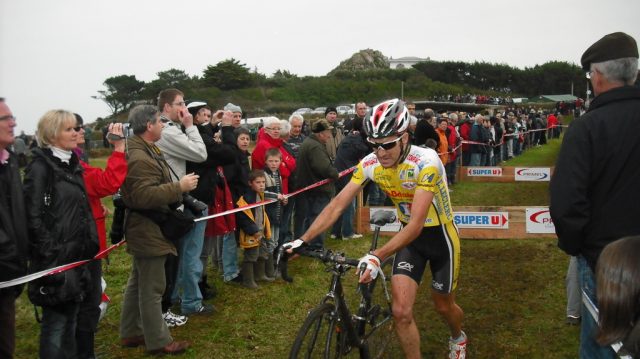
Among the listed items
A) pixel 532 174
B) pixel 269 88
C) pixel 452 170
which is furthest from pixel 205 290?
pixel 269 88

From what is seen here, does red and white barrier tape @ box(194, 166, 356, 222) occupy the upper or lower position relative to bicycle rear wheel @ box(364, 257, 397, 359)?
upper

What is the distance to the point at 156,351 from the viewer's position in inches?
201

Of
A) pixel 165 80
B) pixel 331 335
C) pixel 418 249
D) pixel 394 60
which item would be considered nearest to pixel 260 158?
pixel 418 249

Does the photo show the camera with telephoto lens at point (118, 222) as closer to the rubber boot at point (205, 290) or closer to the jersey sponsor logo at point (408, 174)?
the rubber boot at point (205, 290)

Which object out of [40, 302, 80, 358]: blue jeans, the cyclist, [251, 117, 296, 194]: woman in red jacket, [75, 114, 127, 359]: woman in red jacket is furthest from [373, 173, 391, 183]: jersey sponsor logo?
[251, 117, 296, 194]: woman in red jacket

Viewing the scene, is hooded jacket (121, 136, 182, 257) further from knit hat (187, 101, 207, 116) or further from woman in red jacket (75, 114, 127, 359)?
knit hat (187, 101, 207, 116)

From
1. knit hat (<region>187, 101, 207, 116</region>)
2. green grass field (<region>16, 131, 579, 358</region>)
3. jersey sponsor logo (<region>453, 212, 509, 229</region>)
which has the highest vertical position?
knit hat (<region>187, 101, 207, 116</region>)

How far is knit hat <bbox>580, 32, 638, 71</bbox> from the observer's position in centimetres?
297

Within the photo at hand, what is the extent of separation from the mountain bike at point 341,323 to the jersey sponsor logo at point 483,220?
4991mm

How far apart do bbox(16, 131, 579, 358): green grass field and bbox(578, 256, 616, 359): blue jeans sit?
6.52ft

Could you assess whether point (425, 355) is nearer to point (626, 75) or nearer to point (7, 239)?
point (626, 75)

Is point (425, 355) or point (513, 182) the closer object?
point (425, 355)

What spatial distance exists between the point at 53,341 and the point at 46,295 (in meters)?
0.44

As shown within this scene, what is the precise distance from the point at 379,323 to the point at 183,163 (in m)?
2.83
